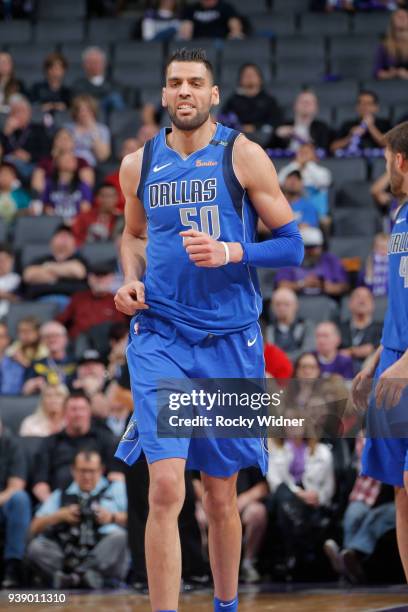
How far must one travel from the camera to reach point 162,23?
1488cm

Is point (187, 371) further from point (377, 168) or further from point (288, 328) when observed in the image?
point (377, 168)

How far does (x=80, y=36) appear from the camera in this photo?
15.1 m

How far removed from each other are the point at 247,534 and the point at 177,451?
3614 mm

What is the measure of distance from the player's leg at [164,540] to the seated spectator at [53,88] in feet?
31.7

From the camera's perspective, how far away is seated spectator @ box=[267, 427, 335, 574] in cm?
826

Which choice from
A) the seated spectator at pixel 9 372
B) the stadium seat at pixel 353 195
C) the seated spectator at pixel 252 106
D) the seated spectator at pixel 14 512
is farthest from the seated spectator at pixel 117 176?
the seated spectator at pixel 14 512

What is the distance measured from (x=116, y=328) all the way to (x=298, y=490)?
2525mm

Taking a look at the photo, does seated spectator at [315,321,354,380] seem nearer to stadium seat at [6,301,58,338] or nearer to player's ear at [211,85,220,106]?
stadium seat at [6,301,58,338]

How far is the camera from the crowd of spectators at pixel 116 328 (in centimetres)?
814

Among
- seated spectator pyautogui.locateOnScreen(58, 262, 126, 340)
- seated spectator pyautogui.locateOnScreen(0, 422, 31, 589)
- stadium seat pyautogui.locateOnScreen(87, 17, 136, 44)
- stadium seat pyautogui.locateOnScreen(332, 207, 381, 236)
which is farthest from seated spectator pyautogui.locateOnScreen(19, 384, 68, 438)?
stadium seat pyautogui.locateOnScreen(87, 17, 136, 44)

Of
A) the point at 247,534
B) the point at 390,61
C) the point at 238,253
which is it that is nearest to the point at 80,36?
the point at 390,61

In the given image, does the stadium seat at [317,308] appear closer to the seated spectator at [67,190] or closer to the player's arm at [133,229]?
the seated spectator at [67,190]

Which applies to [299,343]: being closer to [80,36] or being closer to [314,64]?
[314,64]

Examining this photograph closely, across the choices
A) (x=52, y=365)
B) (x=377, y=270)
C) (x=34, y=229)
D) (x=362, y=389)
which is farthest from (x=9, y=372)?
(x=362, y=389)
